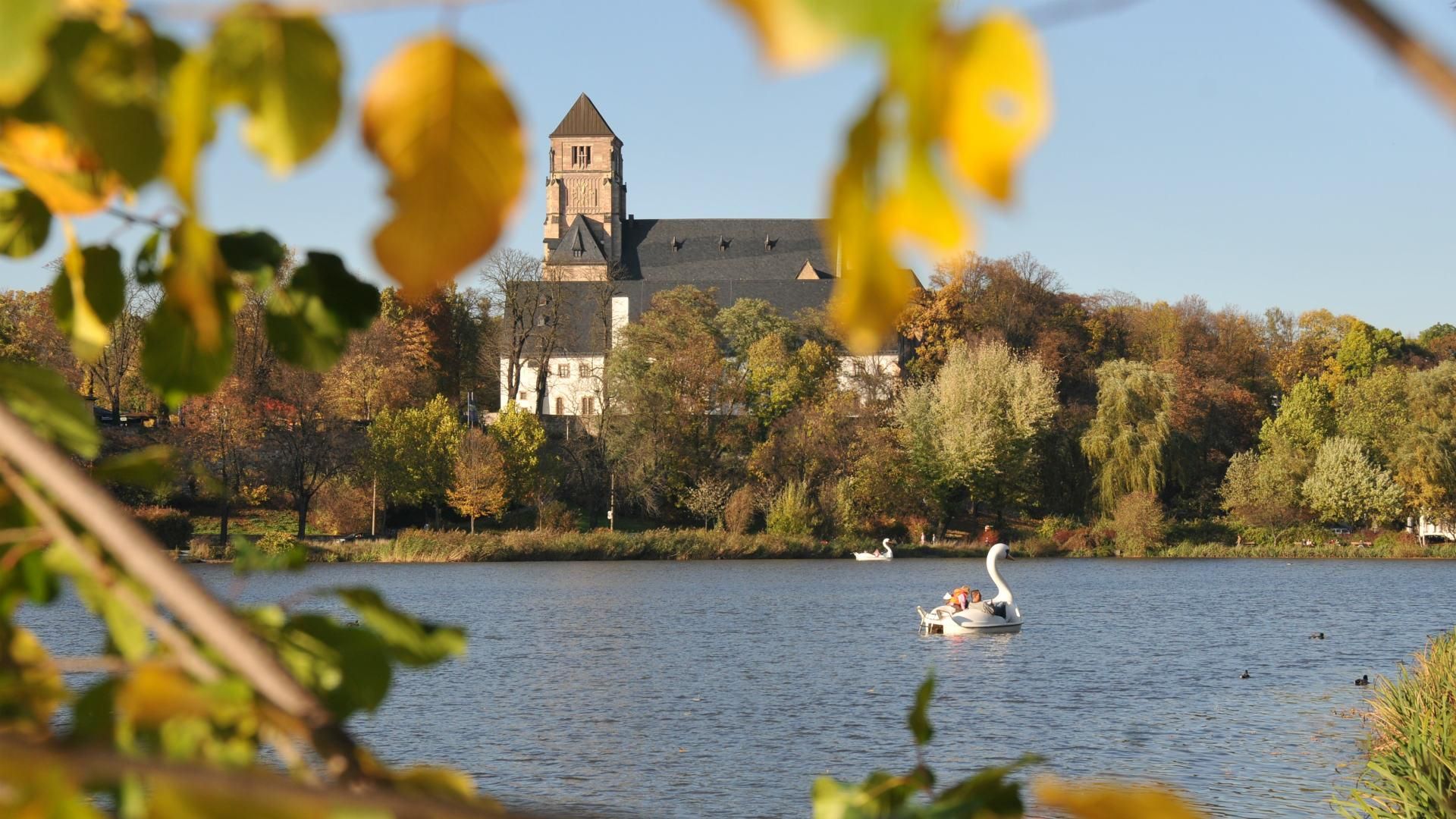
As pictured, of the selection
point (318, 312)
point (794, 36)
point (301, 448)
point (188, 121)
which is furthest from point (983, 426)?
point (794, 36)

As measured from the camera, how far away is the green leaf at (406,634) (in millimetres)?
832

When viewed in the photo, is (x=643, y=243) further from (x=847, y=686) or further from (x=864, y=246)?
(x=864, y=246)

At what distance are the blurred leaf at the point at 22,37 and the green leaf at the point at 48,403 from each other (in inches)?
16.8

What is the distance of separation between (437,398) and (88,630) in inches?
978

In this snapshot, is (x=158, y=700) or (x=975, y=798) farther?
(x=975, y=798)

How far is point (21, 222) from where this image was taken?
1030mm

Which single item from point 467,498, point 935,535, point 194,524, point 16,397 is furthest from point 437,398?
point 16,397

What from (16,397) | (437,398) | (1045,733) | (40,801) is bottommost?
(1045,733)

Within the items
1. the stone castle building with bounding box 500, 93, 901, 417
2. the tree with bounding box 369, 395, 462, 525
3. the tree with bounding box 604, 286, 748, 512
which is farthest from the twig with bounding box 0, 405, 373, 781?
the stone castle building with bounding box 500, 93, 901, 417

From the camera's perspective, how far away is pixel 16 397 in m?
0.82

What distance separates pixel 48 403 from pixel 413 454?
4630cm

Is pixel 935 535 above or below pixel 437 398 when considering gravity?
below

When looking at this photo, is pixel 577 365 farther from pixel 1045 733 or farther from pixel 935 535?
pixel 1045 733

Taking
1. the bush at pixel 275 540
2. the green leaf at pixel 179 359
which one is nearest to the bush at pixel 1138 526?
the bush at pixel 275 540
